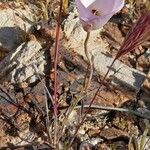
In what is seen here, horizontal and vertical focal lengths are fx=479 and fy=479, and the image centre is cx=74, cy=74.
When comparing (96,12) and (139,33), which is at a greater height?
(96,12)

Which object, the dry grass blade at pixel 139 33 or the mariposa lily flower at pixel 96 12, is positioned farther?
the mariposa lily flower at pixel 96 12

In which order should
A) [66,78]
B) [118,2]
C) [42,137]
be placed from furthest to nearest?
[66,78] → [42,137] → [118,2]

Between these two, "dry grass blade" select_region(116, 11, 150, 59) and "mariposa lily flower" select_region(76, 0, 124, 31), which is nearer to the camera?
"dry grass blade" select_region(116, 11, 150, 59)

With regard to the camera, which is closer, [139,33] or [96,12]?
[139,33]

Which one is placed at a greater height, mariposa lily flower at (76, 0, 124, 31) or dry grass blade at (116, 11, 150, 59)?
mariposa lily flower at (76, 0, 124, 31)

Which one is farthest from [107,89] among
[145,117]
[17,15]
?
[17,15]

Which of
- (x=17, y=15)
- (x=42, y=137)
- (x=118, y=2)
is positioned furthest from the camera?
(x=17, y=15)

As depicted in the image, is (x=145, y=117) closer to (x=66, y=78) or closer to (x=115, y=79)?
(x=115, y=79)

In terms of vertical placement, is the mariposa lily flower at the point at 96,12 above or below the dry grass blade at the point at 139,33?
above
